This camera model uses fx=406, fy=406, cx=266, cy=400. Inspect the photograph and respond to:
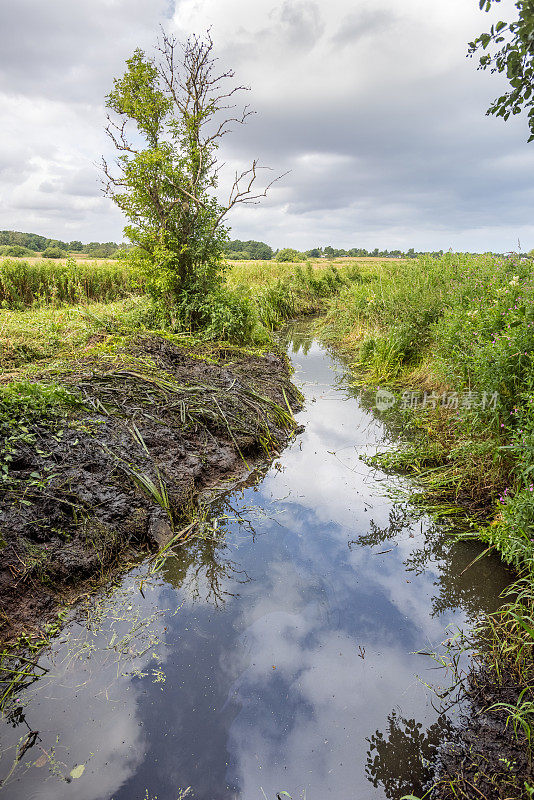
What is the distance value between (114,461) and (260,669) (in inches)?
80.3

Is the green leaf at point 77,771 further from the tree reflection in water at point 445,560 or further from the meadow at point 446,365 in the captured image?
the tree reflection in water at point 445,560

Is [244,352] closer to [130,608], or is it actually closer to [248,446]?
[248,446]

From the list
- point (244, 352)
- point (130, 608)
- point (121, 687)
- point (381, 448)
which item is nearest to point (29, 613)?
point (130, 608)

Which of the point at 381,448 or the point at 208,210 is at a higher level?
the point at 208,210

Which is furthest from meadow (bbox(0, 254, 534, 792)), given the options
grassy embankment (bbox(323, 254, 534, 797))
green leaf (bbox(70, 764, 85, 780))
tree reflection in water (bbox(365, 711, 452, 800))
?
green leaf (bbox(70, 764, 85, 780))

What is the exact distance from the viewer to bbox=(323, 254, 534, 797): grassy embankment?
2420mm

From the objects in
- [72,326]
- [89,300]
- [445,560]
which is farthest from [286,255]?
[445,560]

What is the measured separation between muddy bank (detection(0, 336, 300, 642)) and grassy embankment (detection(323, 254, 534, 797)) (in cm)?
185

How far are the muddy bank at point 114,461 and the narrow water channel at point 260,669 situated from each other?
0.33 m

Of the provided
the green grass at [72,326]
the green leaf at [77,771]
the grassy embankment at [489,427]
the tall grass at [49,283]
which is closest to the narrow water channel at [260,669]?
the green leaf at [77,771]

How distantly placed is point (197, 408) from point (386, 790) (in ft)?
11.7

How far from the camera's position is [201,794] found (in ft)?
5.72

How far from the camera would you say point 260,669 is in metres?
2.30

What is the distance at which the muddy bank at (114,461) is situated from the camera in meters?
2.72
